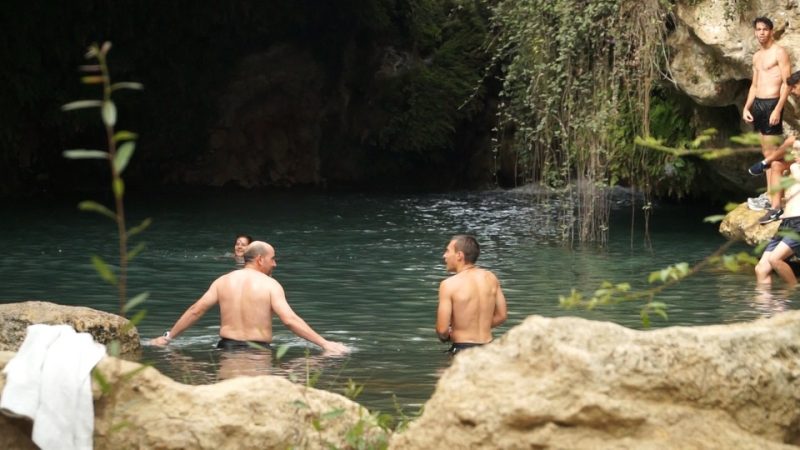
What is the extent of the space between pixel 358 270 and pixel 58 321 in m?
6.58

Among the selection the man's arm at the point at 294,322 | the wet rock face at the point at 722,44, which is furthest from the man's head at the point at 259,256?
the wet rock face at the point at 722,44

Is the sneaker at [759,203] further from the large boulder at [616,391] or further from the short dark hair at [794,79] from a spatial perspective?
the large boulder at [616,391]

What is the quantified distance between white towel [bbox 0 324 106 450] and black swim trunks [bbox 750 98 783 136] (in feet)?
37.0

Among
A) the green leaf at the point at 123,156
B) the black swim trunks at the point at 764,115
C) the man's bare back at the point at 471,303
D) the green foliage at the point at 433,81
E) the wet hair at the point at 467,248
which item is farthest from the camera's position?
the green foliage at the point at 433,81

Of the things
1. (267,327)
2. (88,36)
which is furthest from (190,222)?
(267,327)

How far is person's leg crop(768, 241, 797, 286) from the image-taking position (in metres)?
14.0

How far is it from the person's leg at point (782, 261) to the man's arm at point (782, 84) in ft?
6.01

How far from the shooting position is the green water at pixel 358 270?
33.9 ft

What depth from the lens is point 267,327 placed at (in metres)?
10.5

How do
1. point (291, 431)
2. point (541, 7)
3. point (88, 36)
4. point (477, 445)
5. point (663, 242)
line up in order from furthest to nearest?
1. point (88, 36)
2. point (663, 242)
3. point (541, 7)
4. point (291, 431)
5. point (477, 445)

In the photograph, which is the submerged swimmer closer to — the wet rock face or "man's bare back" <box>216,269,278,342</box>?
"man's bare back" <box>216,269,278,342</box>

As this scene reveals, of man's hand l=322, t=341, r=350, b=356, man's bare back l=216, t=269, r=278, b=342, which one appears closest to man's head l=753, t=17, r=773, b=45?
man's hand l=322, t=341, r=350, b=356

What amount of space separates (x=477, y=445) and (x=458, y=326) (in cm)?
472

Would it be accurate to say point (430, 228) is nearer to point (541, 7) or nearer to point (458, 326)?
point (541, 7)
